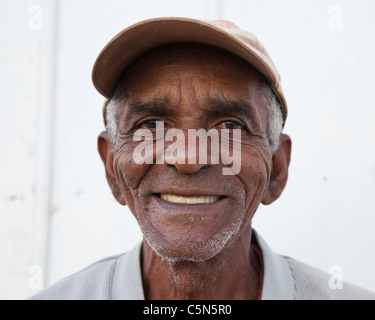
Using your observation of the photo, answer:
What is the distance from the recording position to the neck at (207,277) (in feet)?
5.00

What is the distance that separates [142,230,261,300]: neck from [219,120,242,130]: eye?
1.31ft

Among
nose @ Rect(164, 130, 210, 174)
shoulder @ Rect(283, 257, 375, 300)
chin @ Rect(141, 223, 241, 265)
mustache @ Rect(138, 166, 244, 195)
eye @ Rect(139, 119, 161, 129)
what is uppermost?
eye @ Rect(139, 119, 161, 129)

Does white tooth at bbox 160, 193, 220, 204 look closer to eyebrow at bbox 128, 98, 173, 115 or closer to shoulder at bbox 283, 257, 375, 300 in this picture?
eyebrow at bbox 128, 98, 173, 115

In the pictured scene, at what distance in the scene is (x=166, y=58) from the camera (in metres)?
1.43

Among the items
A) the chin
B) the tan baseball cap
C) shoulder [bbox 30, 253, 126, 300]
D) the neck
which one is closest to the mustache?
the chin

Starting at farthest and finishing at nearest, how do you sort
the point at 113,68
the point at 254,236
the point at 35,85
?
the point at 35,85, the point at 254,236, the point at 113,68

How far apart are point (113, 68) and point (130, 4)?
3.28ft

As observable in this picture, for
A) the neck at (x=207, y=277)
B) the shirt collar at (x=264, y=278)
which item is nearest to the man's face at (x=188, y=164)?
the neck at (x=207, y=277)

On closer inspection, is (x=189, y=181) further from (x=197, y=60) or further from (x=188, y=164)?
(x=197, y=60)

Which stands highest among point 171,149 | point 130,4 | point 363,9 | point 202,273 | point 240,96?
point 130,4

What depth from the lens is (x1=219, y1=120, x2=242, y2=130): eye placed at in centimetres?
145

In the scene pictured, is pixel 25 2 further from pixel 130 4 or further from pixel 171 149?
pixel 171 149

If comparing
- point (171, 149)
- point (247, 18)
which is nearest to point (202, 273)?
point (171, 149)

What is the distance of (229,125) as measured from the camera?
1.46 m
